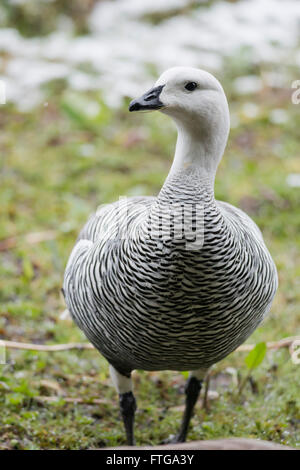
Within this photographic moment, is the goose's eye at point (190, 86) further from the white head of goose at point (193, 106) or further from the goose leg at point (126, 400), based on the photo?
the goose leg at point (126, 400)

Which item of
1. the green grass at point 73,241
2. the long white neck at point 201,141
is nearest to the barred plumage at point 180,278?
the long white neck at point 201,141

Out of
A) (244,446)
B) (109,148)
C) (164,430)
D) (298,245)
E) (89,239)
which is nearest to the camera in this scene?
(244,446)

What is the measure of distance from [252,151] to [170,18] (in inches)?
115

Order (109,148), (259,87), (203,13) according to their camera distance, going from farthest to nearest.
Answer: (203,13), (259,87), (109,148)

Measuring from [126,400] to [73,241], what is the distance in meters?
2.11

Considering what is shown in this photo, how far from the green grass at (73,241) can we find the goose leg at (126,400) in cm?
16

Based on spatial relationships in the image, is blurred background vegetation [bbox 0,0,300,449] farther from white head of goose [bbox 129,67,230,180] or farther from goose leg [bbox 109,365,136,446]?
white head of goose [bbox 129,67,230,180]

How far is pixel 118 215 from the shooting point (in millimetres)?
2754

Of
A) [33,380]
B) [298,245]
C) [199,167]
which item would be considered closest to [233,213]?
[199,167]

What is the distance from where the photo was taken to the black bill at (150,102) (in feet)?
7.08

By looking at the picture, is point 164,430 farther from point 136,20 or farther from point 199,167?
point 136,20

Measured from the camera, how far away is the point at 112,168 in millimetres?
5844

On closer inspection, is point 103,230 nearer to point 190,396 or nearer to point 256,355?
point 190,396

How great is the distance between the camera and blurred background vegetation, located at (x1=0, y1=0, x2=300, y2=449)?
10.6 feet
